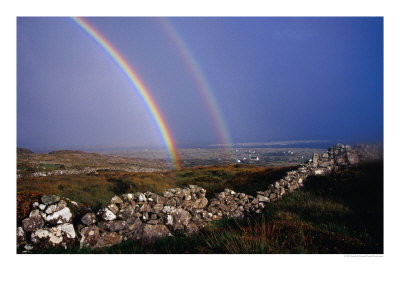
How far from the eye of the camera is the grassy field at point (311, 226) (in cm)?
349

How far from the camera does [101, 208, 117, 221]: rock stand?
13.0ft

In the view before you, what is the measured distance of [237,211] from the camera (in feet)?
16.5

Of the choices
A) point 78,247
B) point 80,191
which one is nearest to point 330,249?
point 78,247

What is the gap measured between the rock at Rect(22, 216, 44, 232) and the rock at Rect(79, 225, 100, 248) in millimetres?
761

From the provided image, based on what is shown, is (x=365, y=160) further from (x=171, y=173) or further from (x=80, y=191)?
(x=80, y=191)

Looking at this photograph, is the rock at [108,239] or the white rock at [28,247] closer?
the white rock at [28,247]

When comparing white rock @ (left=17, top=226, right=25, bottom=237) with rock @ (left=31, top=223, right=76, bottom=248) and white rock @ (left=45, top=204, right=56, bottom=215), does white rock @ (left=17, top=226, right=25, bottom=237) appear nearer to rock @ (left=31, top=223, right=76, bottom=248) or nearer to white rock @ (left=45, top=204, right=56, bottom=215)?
rock @ (left=31, top=223, right=76, bottom=248)

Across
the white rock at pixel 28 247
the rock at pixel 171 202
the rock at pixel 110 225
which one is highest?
the rock at pixel 171 202

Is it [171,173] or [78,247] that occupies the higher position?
[171,173]

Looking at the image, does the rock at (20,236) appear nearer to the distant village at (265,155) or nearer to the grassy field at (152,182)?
the grassy field at (152,182)

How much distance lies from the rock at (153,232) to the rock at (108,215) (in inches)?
26.0

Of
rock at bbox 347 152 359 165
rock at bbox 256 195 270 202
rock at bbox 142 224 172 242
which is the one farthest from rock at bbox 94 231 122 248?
rock at bbox 347 152 359 165

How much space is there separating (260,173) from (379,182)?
3383 mm

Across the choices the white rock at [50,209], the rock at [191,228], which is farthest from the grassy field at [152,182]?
the rock at [191,228]
